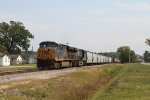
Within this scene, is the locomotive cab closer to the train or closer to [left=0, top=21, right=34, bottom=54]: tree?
the train

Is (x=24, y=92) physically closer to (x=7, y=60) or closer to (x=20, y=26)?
(x=7, y=60)

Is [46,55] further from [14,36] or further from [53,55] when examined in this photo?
[14,36]

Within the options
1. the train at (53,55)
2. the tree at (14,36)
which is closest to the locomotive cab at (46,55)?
the train at (53,55)

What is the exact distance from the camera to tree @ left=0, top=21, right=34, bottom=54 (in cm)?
14512

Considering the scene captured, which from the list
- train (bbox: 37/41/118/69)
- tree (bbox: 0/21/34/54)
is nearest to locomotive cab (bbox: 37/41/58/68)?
train (bbox: 37/41/118/69)

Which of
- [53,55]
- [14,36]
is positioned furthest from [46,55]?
[14,36]

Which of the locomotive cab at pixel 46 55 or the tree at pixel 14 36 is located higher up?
the tree at pixel 14 36

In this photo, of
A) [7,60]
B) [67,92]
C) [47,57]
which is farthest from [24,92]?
[7,60]

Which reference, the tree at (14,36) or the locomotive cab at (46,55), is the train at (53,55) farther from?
the tree at (14,36)

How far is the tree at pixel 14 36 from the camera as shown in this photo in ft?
476

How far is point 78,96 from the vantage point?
87.7 feet

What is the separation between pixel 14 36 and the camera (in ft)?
480

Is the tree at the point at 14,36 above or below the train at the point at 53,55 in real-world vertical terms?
above

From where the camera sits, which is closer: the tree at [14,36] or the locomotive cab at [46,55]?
the locomotive cab at [46,55]
